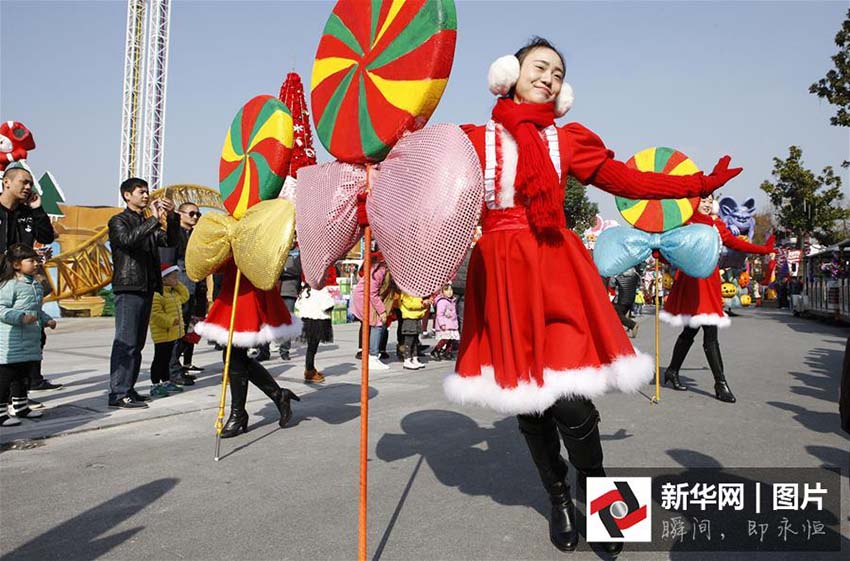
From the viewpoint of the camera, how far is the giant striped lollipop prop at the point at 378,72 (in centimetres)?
217

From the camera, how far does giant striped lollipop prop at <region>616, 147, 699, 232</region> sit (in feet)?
16.9

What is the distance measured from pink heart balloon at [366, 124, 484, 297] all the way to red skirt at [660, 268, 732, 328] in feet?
15.2

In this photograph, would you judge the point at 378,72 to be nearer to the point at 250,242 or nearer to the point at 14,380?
the point at 250,242

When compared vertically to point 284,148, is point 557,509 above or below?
below

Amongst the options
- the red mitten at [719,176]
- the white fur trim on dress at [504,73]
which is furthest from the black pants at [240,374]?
the red mitten at [719,176]

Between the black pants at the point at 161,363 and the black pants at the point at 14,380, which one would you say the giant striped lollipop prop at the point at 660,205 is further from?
the black pants at the point at 14,380

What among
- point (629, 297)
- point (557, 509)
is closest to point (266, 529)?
point (557, 509)

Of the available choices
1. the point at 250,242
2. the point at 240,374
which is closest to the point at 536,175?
the point at 250,242

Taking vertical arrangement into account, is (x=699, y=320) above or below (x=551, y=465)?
above

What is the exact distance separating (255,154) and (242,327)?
4.17 feet

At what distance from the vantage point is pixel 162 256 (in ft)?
23.3

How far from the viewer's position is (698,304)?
6055mm

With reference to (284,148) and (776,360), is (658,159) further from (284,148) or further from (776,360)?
(776,360)

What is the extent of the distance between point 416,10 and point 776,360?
9.00m
